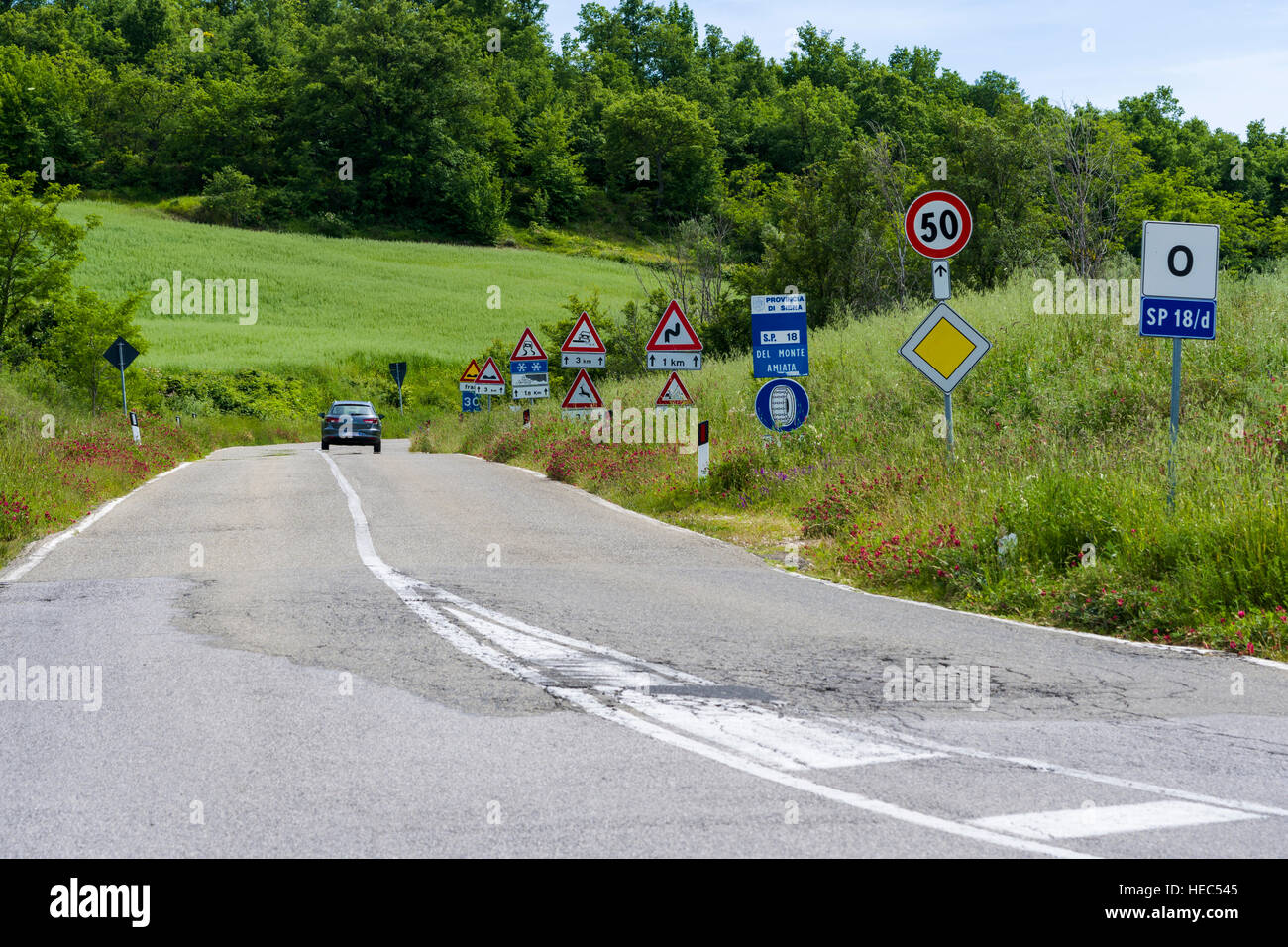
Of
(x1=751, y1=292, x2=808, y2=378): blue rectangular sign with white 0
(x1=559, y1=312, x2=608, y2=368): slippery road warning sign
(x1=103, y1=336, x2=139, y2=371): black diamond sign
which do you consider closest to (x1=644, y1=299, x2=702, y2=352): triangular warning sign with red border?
(x1=751, y1=292, x2=808, y2=378): blue rectangular sign with white 0

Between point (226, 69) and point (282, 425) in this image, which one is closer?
point (282, 425)

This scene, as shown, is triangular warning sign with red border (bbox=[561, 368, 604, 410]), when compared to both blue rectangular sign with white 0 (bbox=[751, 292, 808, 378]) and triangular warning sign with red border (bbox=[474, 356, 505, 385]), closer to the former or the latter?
blue rectangular sign with white 0 (bbox=[751, 292, 808, 378])

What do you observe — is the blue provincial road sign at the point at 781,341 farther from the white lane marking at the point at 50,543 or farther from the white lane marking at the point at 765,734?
the white lane marking at the point at 765,734

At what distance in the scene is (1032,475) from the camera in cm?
1097

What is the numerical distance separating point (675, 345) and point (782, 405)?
273 cm

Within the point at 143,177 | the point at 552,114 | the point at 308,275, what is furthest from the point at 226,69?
the point at 308,275

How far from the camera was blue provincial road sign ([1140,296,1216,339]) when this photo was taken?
31.7 ft

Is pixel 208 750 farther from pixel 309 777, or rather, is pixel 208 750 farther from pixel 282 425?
pixel 282 425

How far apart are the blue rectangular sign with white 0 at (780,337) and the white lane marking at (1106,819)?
40.7 feet

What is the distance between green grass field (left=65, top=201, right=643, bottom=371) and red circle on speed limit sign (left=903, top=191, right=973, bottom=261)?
51.6 meters

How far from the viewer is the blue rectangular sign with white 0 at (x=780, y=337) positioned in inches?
651

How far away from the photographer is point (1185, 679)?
6.90 meters

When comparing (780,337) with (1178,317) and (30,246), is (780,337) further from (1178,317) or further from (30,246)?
(30,246)

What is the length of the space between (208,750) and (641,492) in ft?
44.2
